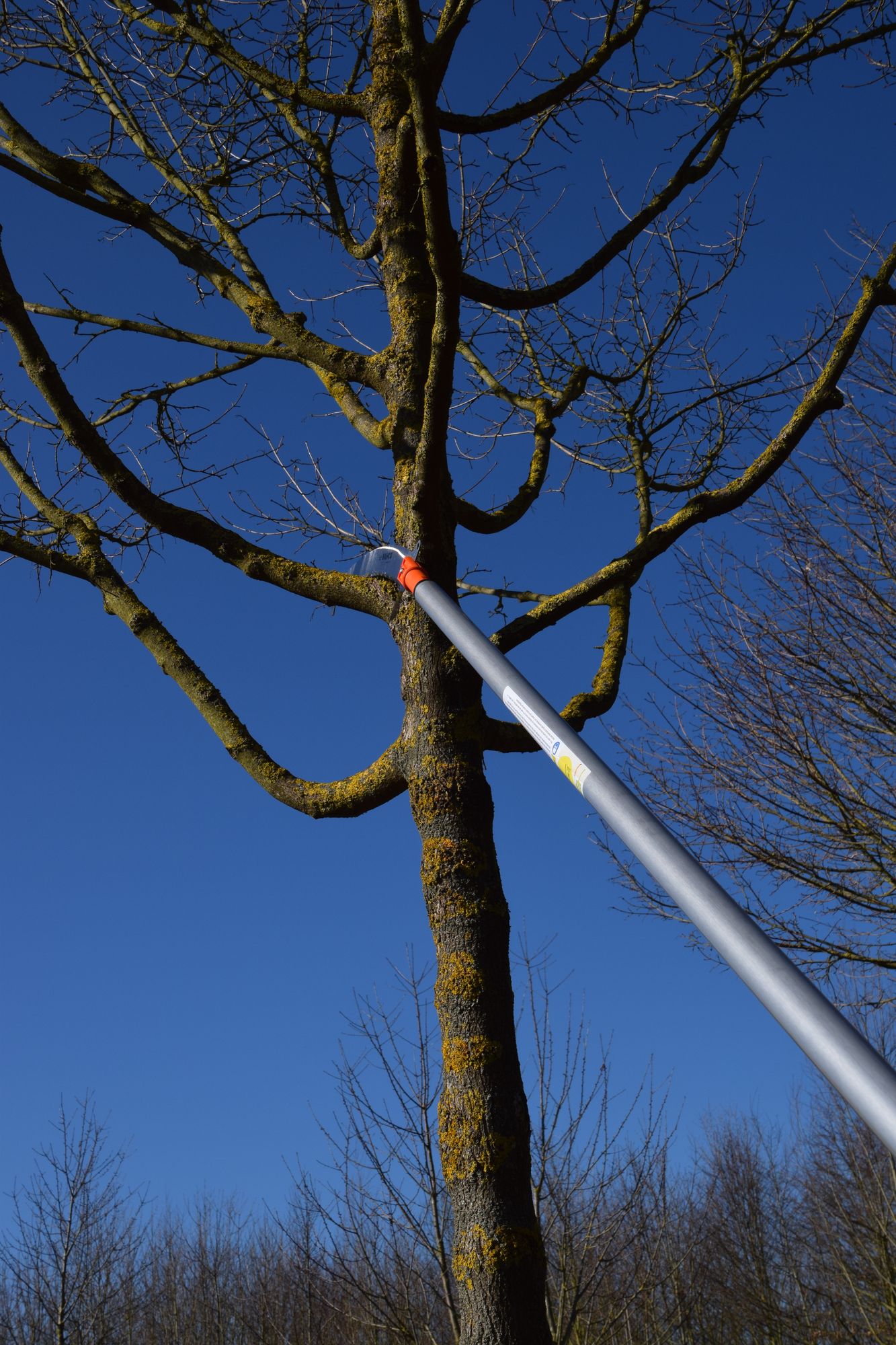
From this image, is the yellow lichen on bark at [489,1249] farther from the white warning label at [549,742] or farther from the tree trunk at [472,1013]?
the white warning label at [549,742]

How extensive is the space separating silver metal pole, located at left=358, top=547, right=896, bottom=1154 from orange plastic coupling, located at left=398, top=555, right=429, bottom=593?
605 millimetres

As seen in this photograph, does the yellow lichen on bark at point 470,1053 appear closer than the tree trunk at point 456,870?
No

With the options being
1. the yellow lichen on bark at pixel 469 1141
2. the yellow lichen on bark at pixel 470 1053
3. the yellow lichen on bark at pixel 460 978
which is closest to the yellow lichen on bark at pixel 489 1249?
the yellow lichen on bark at pixel 469 1141

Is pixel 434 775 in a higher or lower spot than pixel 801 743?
lower

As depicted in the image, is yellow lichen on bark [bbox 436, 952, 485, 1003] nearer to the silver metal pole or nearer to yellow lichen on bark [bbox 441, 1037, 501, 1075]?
yellow lichen on bark [bbox 441, 1037, 501, 1075]

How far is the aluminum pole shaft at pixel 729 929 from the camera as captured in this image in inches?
50.4

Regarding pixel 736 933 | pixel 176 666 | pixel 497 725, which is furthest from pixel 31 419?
pixel 736 933

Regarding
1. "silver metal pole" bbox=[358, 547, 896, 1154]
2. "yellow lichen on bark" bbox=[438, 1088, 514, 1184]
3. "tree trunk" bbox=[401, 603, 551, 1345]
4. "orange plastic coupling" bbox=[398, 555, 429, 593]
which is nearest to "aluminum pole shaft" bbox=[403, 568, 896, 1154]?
"silver metal pole" bbox=[358, 547, 896, 1154]

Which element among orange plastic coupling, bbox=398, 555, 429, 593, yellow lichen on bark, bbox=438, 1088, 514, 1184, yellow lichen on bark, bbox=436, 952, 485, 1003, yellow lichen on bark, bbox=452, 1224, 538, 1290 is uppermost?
orange plastic coupling, bbox=398, 555, 429, 593

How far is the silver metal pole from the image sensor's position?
50.4 inches

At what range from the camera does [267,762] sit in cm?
385

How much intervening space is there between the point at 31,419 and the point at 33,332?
1.83 m

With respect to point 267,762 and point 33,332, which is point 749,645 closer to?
point 267,762

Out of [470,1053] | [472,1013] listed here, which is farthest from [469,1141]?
[472,1013]
